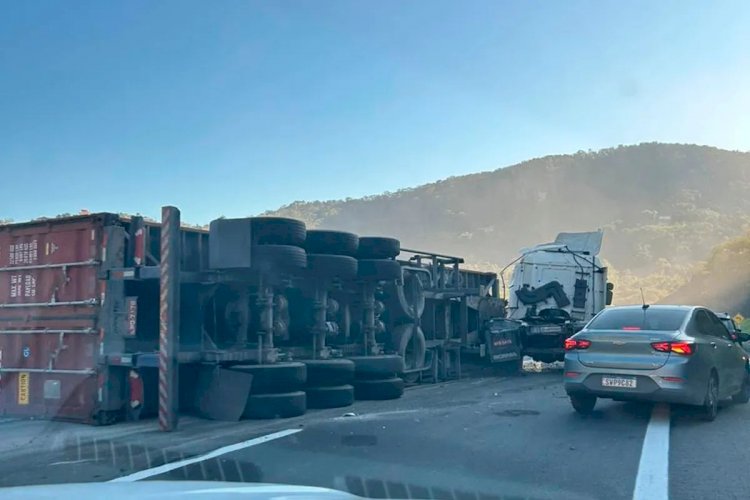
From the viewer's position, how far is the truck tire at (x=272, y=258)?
1007 cm

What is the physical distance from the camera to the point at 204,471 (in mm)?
7004

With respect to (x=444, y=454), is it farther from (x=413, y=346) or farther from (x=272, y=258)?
(x=413, y=346)

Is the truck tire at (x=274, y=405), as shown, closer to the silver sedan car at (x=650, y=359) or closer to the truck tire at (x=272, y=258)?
the truck tire at (x=272, y=258)

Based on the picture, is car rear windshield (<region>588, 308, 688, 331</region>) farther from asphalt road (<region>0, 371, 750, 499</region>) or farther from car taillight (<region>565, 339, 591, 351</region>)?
asphalt road (<region>0, 371, 750, 499</region>)

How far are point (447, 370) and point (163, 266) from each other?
875 cm

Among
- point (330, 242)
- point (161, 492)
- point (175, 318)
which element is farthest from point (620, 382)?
point (161, 492)

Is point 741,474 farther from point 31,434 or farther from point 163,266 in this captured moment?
point 31,434

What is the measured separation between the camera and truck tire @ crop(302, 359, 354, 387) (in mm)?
11219

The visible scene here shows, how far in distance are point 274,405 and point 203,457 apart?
2512mm

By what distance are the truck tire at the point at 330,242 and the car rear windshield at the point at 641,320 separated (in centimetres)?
377

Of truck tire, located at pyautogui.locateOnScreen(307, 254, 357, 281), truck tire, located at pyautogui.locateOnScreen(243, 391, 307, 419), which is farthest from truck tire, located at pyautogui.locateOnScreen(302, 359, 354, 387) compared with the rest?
truck tire, located at pyautogui.locateOnScreen(307, 254, 357, 281)

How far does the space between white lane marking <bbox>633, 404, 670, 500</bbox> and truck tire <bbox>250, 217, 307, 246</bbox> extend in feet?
16.4

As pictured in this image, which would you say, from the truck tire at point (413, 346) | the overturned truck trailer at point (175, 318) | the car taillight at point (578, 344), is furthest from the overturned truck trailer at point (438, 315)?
the car taillight at point (578, 344)

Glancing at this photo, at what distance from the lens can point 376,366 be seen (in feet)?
40.7
